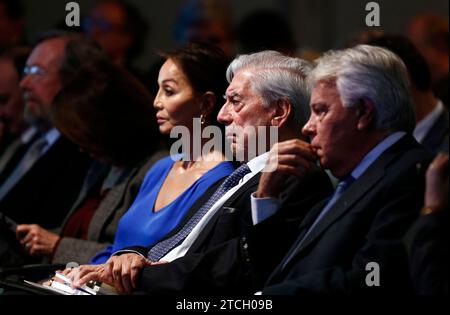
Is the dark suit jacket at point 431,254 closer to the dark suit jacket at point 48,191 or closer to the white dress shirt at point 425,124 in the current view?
the white dress shirt at point 425,124

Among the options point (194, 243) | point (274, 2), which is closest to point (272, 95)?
point (194, 243)

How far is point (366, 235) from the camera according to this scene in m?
3.82

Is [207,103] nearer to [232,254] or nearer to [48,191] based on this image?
[232,254]

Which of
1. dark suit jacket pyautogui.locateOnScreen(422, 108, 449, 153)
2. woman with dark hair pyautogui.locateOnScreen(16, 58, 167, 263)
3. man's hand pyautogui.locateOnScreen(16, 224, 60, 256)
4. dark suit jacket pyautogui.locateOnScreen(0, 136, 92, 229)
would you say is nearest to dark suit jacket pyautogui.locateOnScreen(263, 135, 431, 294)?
dark suit jacket pyautogui.locateOnScreen(422, 108, 449, 153)

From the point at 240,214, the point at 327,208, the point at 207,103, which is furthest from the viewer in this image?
the point at 207,103

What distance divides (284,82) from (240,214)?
0.58m

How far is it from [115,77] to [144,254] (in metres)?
1.43

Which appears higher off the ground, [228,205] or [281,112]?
[281,112]

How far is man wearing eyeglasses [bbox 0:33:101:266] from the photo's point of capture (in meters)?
6.14

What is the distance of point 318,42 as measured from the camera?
8.89m

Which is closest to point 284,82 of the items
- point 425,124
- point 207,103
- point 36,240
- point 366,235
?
point 207,103

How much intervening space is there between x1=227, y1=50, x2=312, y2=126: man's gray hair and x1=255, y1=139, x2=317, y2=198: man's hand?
445mm

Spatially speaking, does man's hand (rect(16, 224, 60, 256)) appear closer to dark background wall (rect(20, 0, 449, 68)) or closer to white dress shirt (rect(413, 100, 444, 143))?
white dress shirt (rect(413, 100, 444, 143))
